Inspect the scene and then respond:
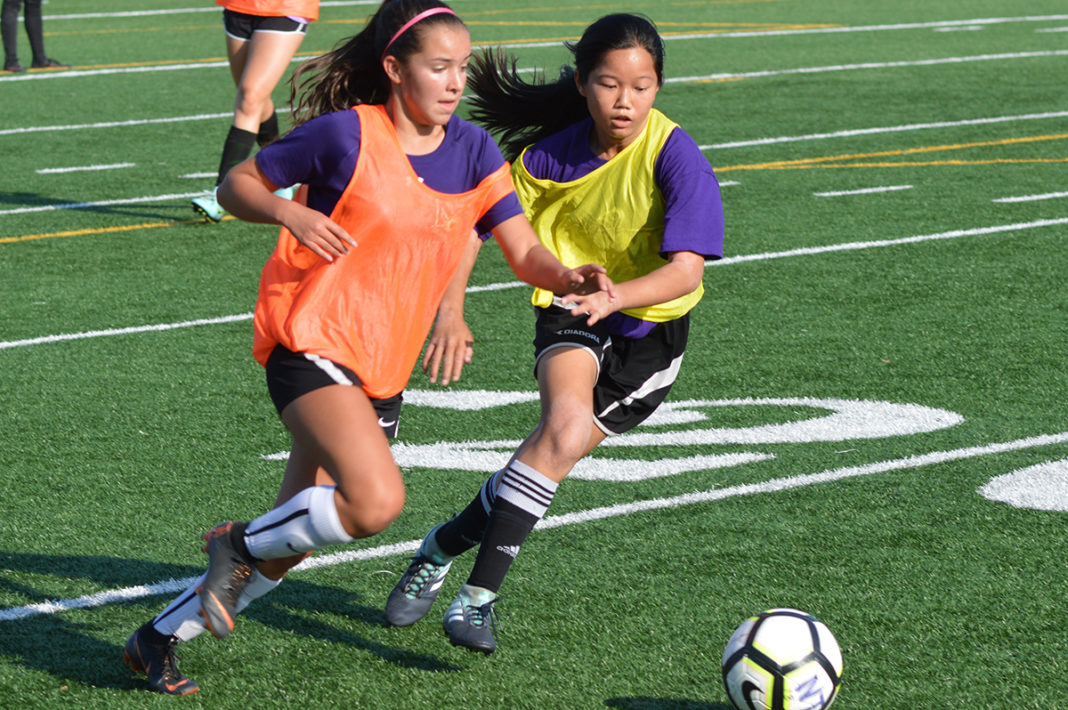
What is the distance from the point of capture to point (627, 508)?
18.1 feet

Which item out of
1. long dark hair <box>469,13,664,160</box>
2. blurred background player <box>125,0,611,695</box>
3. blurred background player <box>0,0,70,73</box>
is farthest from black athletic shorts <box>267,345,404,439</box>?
blurred background player <box>0,0,70,73</box>

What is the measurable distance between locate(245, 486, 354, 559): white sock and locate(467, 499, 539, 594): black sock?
508 millimetres

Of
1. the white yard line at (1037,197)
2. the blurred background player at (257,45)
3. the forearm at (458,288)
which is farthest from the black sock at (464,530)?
the white yard line at (1037,197)

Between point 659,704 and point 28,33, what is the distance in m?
17.1

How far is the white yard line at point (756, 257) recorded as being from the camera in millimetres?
8086

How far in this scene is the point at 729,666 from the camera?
13.0ft

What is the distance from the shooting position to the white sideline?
4.66m

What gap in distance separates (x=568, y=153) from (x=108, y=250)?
6.12 meters

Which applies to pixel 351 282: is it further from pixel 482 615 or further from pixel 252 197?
pixel 482 615

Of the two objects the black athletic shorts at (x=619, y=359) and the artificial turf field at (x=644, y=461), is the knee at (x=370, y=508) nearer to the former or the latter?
the artificial turf field at (x=644, y=461)

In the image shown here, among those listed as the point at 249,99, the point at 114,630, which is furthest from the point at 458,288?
the point at 249,99

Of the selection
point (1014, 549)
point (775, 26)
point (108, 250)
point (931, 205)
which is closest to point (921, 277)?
point (931, 205)

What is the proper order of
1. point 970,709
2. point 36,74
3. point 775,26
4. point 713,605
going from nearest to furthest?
point 970,709 < point 713,605 < point 36,74 < point 775,26

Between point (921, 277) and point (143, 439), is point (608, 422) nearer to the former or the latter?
point (143, 439)
